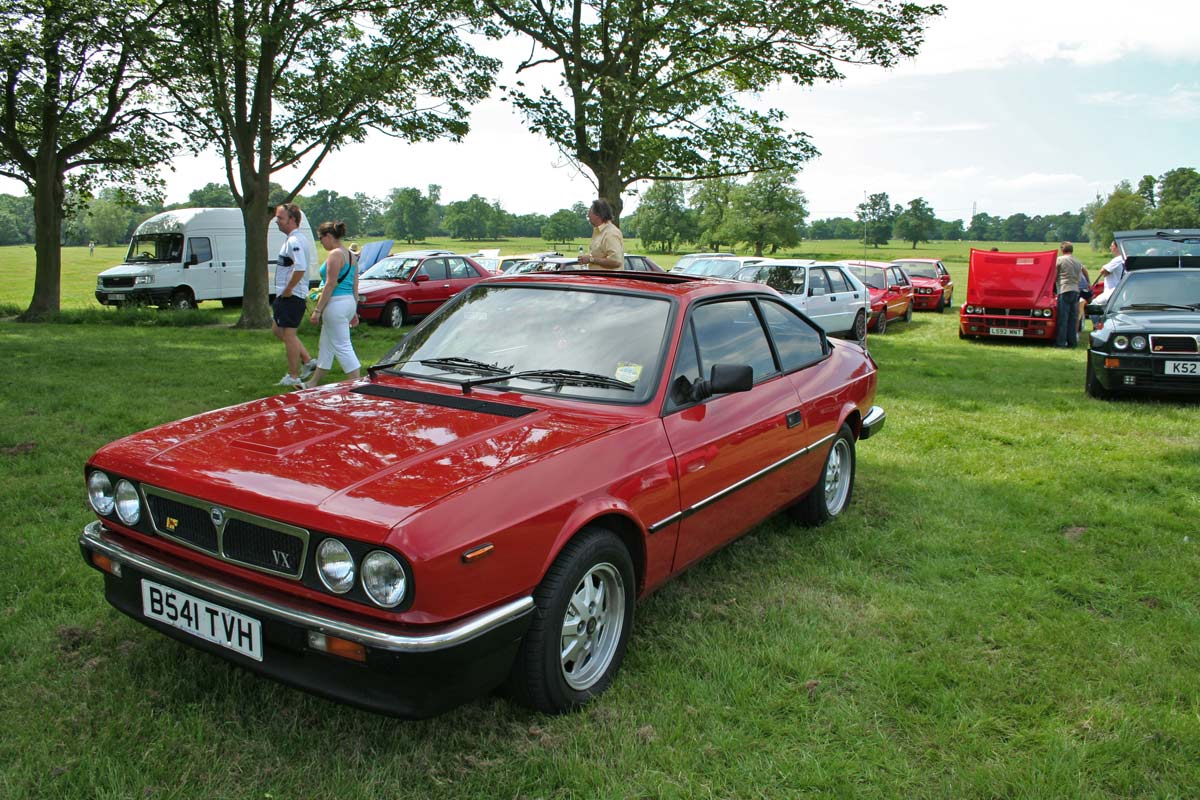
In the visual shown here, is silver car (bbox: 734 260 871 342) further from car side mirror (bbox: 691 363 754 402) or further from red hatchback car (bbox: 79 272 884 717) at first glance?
car side mirror (bbox: 691 363 754 402)

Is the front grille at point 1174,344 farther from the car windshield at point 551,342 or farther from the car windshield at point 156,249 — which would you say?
the car windshield at point 156,249

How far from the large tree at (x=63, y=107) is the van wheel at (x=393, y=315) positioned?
6057mm

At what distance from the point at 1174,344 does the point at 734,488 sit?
6691 mm

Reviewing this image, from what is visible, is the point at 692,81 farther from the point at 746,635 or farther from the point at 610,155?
the point at 746,635

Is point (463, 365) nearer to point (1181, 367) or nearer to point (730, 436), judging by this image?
point (730, 436)

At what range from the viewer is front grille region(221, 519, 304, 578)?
248 centimetres

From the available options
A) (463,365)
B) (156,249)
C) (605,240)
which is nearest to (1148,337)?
(605,240)

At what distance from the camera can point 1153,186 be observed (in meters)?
94.4

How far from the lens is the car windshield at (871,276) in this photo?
18641 millimetres

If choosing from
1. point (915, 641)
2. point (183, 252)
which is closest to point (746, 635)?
point (915, 641)

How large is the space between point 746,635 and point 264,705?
1902 mm

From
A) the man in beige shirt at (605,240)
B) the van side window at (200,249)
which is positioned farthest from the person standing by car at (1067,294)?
the van side window at (200,249)

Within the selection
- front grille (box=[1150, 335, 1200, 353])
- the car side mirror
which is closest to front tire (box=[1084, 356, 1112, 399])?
front grille (box=[1150, 335, 1200, 353])

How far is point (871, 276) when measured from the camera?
19.1 m
